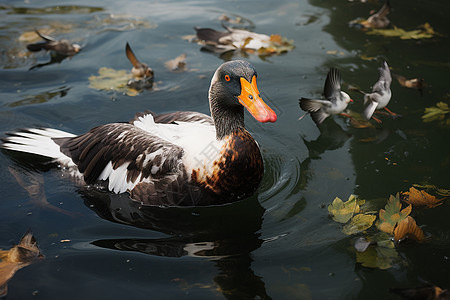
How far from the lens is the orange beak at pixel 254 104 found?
3.62m

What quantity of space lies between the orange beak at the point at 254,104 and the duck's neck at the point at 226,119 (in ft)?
0.68

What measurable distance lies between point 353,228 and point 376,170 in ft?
2.96

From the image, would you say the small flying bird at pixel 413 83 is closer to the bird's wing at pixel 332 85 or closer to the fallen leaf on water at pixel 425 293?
the bird's wing at pixel 332 85

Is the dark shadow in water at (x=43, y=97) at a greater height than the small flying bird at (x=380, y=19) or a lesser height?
lesser

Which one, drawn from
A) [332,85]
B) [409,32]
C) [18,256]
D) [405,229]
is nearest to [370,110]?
[332,85]

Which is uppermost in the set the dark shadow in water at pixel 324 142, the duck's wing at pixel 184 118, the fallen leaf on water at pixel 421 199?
the duck's wing at pixel 184 118

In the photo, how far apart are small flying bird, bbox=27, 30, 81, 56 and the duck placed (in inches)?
101

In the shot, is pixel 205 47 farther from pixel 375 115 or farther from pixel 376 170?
pixel 376 170

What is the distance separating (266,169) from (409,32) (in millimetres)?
3462

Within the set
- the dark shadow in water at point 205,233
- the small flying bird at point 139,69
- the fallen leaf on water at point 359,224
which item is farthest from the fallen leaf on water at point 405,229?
the small flying bird at point 139,69

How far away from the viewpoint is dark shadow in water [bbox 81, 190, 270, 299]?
3.21m

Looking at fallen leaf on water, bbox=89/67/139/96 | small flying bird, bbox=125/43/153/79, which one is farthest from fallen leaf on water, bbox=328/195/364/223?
small flying bird, bbox=125/43/153/79

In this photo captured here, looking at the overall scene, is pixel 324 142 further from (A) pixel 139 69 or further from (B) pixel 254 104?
(A) pixel 139 69

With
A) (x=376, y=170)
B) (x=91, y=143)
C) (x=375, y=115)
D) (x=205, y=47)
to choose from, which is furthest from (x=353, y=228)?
(x=205, y=47)
